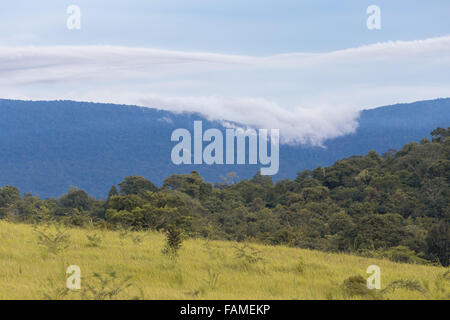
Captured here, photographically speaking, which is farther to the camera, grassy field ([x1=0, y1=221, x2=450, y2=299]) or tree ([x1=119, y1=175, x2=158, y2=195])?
tree ([x1=119, y1=175, x2=158, y2=195])

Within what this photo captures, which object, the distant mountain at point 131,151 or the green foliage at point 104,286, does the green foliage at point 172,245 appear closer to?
the green foliage at point 104,286

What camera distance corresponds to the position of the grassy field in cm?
736

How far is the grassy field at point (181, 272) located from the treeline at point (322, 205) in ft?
26.2

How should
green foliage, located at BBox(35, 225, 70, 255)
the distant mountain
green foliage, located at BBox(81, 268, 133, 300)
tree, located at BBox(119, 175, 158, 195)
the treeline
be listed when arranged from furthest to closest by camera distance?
the distant mountain
tree, located at BBox(119, 175, 158, 195)
the treeline
green foliage, located at BBox(35, 225, 70, 255)
green foliage, located at BBox(81, 268, 133, 300)

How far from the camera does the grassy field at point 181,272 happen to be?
24.1 feet

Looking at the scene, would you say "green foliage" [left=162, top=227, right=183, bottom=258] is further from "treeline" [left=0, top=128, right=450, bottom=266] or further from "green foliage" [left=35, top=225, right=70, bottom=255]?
"treeline" [left=0, top=128, right=450, bottom=266]

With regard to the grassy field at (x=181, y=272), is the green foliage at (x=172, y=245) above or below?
above

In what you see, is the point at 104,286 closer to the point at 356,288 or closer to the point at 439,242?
the point at 356,288

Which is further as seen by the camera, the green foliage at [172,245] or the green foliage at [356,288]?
the green foliage at [172,245]

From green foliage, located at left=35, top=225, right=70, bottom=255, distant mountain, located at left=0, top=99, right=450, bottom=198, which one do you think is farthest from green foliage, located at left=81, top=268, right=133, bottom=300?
distant mountain, located at left=0, top=99, right=450, bottom=198

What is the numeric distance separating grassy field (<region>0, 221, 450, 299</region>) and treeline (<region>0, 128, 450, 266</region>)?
314 inches

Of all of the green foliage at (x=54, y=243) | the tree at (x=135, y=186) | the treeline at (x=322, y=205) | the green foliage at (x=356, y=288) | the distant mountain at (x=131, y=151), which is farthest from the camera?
the distant mountain at (x=131, y=151)

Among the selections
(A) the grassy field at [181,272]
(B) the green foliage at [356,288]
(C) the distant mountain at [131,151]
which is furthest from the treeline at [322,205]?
(C) the distant mountain at [131,151]
